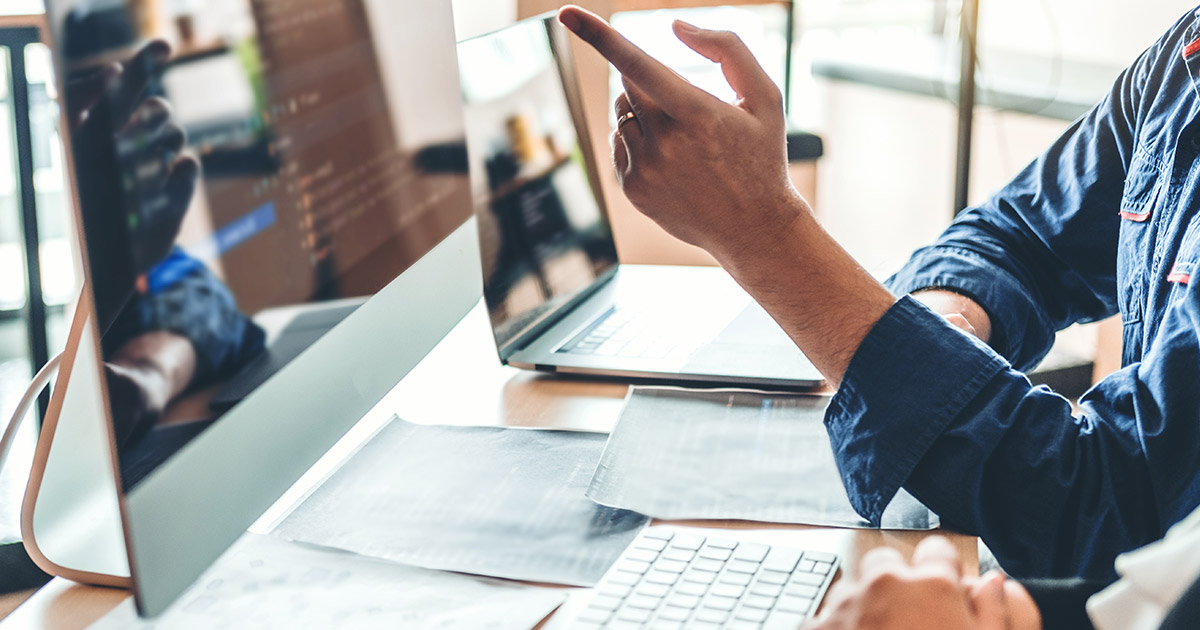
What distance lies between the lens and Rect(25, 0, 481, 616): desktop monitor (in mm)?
423

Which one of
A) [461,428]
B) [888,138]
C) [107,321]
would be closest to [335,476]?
[461,428]

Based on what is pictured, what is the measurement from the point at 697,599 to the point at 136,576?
0.93ft

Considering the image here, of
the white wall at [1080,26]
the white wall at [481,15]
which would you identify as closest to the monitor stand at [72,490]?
the white wall at [481,15]

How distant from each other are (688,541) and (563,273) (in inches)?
20.8

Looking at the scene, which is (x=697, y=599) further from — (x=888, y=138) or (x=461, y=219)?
(x=888, y=138)

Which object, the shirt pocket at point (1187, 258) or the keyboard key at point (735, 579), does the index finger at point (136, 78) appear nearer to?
the keyboard key at point (735, 579)

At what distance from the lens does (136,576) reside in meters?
0.44

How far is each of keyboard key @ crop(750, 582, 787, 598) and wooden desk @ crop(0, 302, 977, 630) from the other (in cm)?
5

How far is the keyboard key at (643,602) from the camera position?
0.56 meters

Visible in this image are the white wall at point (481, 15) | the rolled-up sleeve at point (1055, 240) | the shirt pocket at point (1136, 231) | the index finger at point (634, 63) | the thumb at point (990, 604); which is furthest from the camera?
the white wall at point (481, 15)

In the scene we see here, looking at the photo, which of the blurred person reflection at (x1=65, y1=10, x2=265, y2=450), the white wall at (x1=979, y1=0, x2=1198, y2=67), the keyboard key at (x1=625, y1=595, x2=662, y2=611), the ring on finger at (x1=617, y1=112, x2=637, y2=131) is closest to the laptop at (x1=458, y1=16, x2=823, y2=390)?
the ring on finger at (x1=617, y1=112, x2=637, y2=131)

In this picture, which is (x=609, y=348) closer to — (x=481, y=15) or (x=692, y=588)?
(x=692, y=588)

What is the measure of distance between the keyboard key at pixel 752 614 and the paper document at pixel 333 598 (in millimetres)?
99

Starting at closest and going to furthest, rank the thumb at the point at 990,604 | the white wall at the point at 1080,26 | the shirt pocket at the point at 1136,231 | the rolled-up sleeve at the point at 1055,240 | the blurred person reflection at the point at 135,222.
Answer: the blurred person reflection at the point at 135,222, the thumb at the point at 990,604, the shirt pocket at the point at 1136,231, the rolled-up sleeve at the point at 1055,240, the white wall at the point at 1080,26
